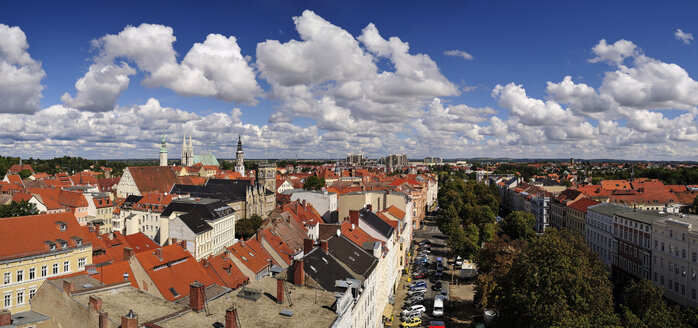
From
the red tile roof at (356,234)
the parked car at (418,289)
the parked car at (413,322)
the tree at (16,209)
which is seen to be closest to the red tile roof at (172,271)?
the red tile roof at (356,234)

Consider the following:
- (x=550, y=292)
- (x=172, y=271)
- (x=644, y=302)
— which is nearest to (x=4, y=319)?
(x=172, y=271)

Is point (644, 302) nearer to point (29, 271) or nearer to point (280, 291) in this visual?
point (280, 291)

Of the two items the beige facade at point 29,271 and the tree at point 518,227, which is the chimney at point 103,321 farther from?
the tree at point 518,227

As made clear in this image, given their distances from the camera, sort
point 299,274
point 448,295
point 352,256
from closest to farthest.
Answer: point 299,274, point 352,256, point 448,295

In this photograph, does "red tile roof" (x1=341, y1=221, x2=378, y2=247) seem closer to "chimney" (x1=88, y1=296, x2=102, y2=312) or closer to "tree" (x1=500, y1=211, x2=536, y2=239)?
"chimney" (x1=88, y1=296, x2=102, y2=312)

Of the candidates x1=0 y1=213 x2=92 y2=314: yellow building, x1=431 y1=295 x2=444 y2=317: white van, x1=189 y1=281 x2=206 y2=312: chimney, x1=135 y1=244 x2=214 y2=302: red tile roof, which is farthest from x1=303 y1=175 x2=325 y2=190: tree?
x1=189 y1=281 x2=206 y2=312: chimney

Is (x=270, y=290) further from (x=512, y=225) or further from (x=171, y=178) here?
(x=171, y=178)
